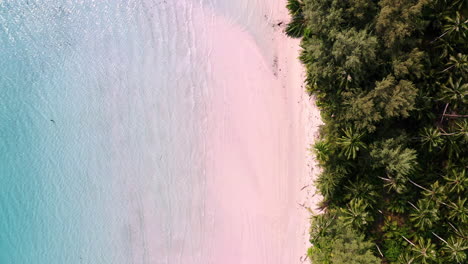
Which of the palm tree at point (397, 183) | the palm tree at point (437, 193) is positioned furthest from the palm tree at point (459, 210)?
the palm tree at point (397, 183)

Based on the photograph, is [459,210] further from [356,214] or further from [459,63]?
[459,63]

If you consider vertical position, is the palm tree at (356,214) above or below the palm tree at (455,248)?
above

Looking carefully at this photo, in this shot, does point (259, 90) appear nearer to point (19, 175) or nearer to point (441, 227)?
point (441, 227)

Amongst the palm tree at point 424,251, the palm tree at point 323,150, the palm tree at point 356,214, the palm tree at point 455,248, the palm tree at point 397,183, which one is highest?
the palm tree at point 323,150

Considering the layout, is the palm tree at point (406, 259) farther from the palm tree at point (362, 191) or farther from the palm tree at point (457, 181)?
the palm tree at point (457, 181)

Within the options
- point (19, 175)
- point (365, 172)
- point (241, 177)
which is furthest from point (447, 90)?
point (19, 175)
